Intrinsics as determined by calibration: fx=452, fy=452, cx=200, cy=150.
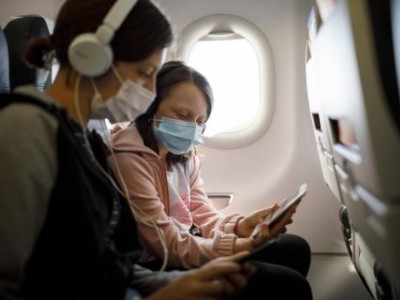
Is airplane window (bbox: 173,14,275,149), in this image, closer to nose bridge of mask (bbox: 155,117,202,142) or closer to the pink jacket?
nose bridge of mask (bbox: 155,117,202,142)

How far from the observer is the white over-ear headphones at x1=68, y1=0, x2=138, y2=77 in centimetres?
90

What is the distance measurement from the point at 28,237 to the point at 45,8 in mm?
2004

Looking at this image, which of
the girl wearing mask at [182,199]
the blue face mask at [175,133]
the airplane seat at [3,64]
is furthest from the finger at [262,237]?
the airplane seat at [3,64]

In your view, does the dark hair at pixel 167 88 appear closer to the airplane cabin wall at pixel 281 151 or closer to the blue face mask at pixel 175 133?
the blue face mask at pixel 175 133

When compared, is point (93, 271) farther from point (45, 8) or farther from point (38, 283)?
point (45, 8)

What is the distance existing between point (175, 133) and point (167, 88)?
15 centimetres

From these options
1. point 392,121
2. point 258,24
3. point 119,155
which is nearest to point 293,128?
point 258,24

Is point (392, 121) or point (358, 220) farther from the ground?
point (392, 121)

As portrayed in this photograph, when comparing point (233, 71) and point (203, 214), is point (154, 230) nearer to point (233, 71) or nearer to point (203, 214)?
point (203, 214)

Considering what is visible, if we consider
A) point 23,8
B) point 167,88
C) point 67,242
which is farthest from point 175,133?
A: point 23,8

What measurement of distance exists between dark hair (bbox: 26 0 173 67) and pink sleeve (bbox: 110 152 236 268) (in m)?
0.37

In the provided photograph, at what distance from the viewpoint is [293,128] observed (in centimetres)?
233

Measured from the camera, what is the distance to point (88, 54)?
35.1 inches


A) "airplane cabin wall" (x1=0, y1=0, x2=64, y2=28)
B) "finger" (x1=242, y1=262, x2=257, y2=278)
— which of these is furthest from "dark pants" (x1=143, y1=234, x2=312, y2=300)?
"airplane cabin wall" (x1=0, y1=0, x2=64, y2=28)
